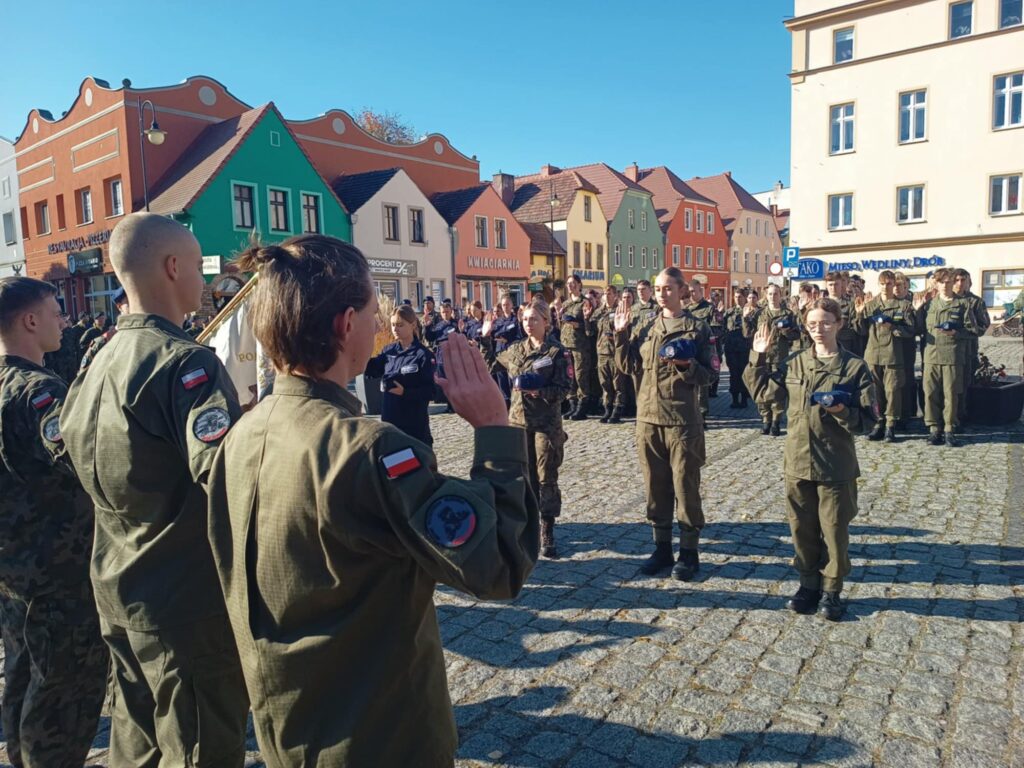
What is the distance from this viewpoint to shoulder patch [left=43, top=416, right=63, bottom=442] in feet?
8.62

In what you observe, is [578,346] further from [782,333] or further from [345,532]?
[345,532]

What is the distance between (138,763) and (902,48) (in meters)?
38.2

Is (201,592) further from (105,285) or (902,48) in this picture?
(902,48)

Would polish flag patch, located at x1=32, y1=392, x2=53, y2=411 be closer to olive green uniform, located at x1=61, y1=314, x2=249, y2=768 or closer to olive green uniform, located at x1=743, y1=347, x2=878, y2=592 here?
olive green uniform, located at x1=61, y1=314, x2=249, y2=768

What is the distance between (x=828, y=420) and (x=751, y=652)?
1.58 meters

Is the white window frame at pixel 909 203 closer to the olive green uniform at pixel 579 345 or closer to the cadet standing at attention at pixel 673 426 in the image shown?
the olive green uniform at pixel 579 345

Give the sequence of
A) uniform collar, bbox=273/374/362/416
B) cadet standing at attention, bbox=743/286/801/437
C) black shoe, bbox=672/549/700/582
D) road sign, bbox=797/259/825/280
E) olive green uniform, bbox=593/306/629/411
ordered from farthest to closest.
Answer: road sign, bbox=797/259/825/280, olive green uniform, bbox=593/306/629/411, cadet standing at attention, bbox=743/286/801/437, black shoe, bbox=672/549/700/582, uniform collar, bbox=273/374/362/416

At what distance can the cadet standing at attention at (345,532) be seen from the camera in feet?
4.97

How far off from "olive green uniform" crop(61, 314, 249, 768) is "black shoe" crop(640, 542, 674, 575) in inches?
142

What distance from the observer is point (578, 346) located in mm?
12789

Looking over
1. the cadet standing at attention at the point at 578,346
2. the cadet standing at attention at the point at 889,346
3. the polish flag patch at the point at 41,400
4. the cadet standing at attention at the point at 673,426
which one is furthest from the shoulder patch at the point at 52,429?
the cadet standing at attention at the point at 578,346

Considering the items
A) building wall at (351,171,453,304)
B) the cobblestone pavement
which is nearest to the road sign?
the cobblestone pavement

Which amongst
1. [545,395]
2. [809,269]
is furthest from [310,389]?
[809,269]

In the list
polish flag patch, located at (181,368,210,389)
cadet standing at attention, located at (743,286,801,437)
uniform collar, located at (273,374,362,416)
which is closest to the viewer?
uniform collar, located at (273,374,362,416)
